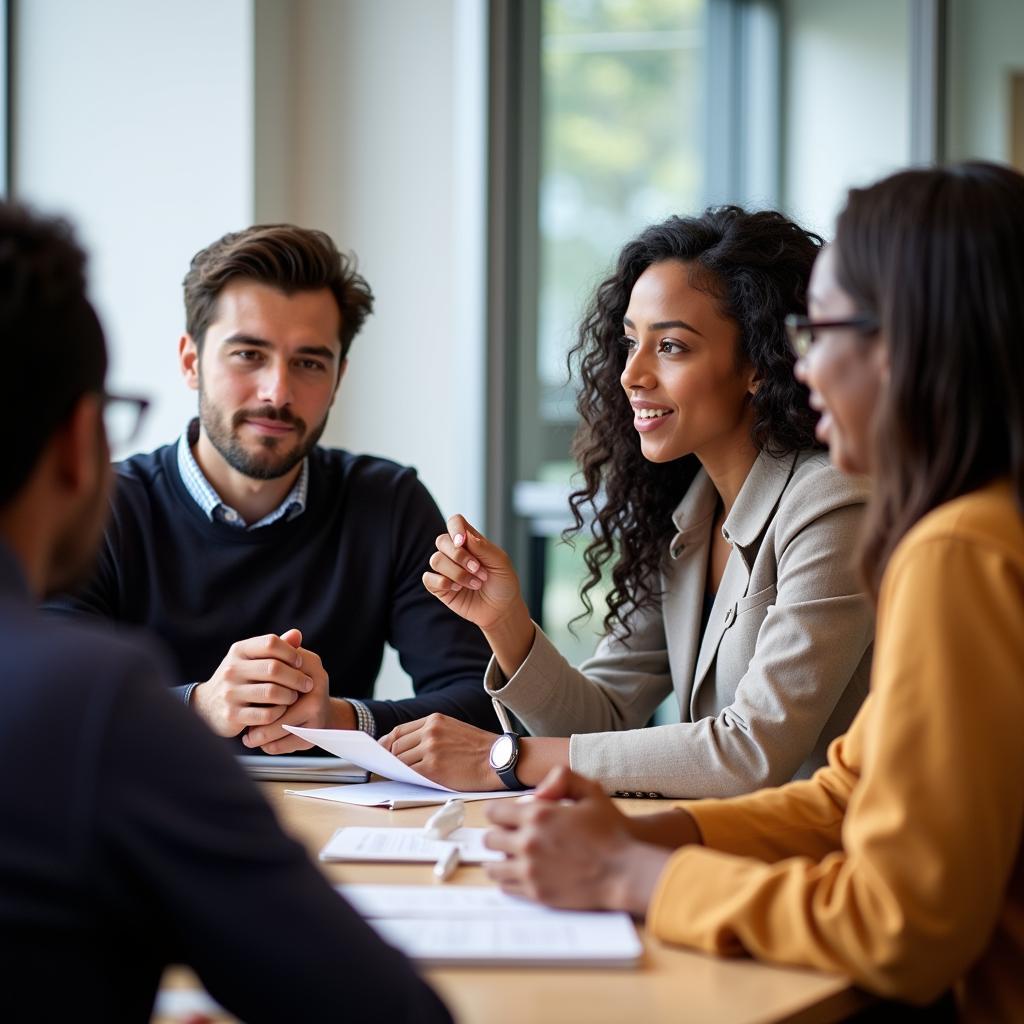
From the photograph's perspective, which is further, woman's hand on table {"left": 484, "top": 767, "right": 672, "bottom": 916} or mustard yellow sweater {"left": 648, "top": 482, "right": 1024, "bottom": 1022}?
woman's hand on table {"left": 484, "top": 767, "right": 672, "bottom": 916}

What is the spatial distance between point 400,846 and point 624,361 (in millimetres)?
1196

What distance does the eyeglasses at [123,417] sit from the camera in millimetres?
1074

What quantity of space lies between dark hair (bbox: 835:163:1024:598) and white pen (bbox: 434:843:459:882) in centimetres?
56

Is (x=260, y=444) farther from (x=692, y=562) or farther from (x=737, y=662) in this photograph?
(x=737, y=662)

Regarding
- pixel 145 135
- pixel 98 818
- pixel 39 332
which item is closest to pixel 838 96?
pixel 145 135

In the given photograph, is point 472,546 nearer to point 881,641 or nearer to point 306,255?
point 306,255

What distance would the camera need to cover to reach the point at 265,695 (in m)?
1.93

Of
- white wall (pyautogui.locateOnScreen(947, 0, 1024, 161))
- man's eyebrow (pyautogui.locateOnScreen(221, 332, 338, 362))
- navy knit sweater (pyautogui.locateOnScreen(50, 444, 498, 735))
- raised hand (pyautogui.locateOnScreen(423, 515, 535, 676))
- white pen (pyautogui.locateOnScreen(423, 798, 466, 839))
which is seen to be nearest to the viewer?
white pen (pyautogui.locateOnScreen(423, 798, 466, 839))

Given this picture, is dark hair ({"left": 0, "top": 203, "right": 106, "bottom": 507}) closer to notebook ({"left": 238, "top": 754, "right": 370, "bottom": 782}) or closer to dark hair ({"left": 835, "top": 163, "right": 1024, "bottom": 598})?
dark hair ({"left": 835, "top": 163, "right": 1024, "bottom": 598})

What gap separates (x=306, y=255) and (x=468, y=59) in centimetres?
145

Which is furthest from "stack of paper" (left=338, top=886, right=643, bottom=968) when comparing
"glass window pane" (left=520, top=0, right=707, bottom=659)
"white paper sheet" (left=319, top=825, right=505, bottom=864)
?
"glass window pane" (left=520, top=0, right=707, bottom=659)

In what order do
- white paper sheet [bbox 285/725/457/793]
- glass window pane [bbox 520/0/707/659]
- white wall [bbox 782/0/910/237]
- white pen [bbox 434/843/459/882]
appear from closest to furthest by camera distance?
white pen [bbox 434/843/459/882]
white paper sheet [bbox 285/725/457/793]
white wall [bbox 782/0/910/237]
glass window pane [bbox 520/0/707/659]

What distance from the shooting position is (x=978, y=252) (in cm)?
119

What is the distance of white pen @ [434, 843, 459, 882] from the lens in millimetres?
1377
